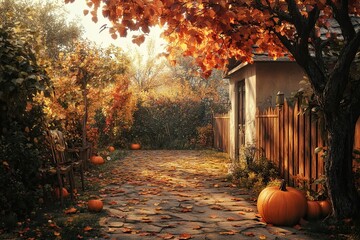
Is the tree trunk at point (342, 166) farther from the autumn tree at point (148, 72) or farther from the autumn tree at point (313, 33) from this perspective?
the autumn tree at point (148, 72)

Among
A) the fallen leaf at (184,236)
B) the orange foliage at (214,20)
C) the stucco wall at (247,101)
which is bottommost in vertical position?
the fallen leaf at (184,236)

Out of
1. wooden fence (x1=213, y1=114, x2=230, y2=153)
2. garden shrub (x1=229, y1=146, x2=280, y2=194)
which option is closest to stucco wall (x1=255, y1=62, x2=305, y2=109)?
garden shrub (x1=229, y1=146, x2=280, y2=194)

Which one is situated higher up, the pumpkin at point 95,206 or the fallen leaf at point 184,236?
the pumpkin at point 95,206

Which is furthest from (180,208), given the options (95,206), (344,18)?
(344,18)

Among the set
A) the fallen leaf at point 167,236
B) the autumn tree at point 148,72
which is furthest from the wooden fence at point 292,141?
the autumn tree at point 148,72

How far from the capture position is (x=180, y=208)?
22.1 feet

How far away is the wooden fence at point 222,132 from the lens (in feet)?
54.1

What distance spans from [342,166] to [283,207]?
0.96 metres

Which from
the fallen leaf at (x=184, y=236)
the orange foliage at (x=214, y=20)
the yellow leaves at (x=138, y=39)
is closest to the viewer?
the orange foliage at (x=214, y=20)

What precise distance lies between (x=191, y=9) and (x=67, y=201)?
13.6 feet

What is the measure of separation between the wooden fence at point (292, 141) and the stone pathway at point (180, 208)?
1.11 metres

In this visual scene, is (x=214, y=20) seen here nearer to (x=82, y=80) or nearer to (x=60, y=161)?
(x=60, y=161)

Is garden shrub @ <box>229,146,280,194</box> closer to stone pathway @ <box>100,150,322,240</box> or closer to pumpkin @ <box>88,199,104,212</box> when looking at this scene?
stone pathway @ <box>100,150,322,240</box>

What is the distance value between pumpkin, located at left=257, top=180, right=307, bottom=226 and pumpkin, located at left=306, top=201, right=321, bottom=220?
129 millimetres
